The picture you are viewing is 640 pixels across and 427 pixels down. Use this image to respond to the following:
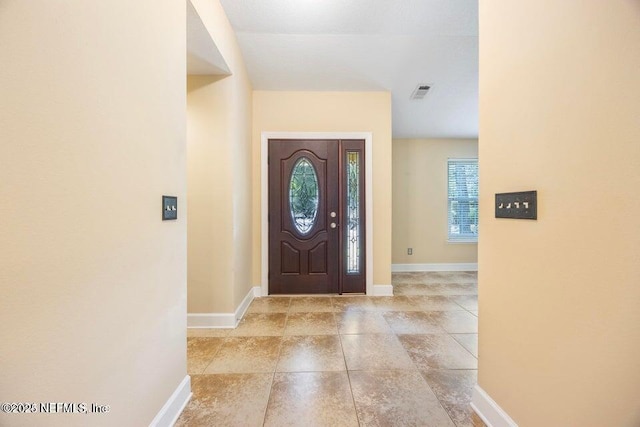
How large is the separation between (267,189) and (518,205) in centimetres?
282

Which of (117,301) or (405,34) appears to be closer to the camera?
(117,301)

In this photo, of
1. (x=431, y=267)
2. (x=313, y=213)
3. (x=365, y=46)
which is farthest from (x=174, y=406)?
(x=431, y=267)

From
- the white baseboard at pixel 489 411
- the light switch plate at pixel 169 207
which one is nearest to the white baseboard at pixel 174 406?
the light switch plate at pixel 169 207

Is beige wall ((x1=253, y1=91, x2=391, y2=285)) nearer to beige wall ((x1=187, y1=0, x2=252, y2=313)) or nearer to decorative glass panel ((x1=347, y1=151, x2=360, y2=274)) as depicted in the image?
decorative glass panel ((x1=347, y1=151, x2=360, y2=274))

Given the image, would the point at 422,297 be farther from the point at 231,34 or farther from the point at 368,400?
the point at 231,34

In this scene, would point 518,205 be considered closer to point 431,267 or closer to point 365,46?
point 365,46

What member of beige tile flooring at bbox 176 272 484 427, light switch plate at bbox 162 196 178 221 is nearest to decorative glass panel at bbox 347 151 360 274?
beige tile flooring at bbox 176 272 484 427

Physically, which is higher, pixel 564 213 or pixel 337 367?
pixel 564 213

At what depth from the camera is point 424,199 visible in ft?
16.6

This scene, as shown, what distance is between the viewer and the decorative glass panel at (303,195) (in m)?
3.53

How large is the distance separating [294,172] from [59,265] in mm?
2868

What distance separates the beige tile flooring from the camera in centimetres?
145

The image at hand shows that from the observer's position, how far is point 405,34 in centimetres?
267

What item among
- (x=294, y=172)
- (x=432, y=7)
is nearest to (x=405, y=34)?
(x=432, y=7)
